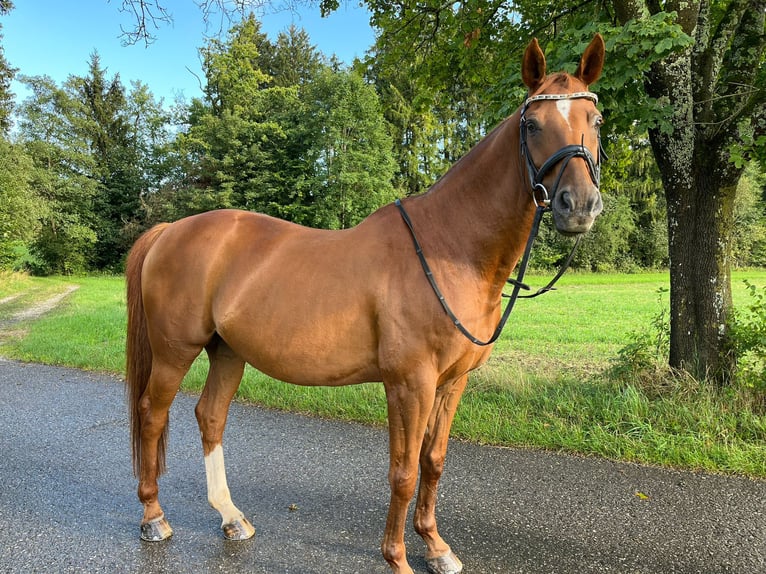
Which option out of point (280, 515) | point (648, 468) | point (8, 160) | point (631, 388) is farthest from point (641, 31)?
point (8, 160)

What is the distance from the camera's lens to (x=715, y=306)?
4094 millimetres

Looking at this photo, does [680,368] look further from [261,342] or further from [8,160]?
[8,160]

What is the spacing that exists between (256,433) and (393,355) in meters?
2.48

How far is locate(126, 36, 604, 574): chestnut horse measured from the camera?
6.06 feet

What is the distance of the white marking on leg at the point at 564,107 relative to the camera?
177 cm

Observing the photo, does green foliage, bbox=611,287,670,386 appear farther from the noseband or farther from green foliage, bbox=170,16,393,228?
green foliage, bbox=170,16,393,228

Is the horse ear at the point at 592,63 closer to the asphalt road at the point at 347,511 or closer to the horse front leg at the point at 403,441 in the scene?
the horse front leg at the point at 403,441

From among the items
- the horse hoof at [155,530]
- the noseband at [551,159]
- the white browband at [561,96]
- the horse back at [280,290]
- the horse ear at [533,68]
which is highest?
the horse ear at [533,68]

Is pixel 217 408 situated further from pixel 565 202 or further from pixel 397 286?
pixel 565 202

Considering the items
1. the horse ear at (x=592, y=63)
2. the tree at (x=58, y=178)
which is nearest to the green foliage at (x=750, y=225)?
the horse ear at (x=592, y=63)

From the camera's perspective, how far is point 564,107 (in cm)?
178

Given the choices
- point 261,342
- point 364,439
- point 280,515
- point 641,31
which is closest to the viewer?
point 261,342

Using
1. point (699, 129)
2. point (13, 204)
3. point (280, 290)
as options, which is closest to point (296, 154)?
point (13, 204)

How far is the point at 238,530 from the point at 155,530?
478 millimetres
